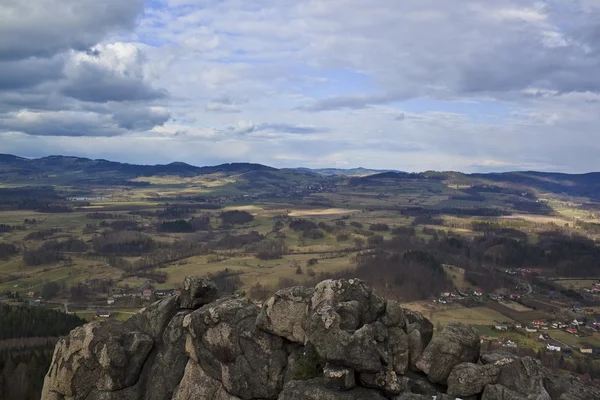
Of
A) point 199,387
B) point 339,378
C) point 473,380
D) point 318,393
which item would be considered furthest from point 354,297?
point 199,387

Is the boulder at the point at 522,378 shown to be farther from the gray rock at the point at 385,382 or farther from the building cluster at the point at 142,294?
the building cluster at the point at 142,294

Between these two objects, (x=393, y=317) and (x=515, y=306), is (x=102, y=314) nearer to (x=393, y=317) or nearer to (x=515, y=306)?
(x=393, y=317)

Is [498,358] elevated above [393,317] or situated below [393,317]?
below

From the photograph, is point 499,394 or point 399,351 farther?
point 399,351

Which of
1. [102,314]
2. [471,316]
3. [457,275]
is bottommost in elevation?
[102,314]

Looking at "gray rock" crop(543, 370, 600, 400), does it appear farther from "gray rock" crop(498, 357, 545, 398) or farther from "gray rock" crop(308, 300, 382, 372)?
"gray rock" crop(308, 300, 382, 372)

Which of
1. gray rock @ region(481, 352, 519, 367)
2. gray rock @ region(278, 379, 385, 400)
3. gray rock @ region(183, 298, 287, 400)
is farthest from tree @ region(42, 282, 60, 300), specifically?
gray rock @ region(481, 352, 519, 367)

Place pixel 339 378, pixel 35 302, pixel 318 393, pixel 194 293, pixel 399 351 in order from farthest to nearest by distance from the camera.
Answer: pixel 35 302 < pixel 194 293 < pixel 399 351 < pixel 339 378 < pixel 318 393

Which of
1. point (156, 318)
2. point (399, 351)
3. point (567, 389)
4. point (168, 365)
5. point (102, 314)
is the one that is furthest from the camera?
point (102, 314)
